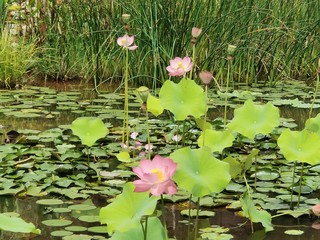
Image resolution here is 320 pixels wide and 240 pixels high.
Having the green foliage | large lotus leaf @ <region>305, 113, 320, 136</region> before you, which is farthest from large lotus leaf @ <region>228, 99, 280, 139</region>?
the green foliage

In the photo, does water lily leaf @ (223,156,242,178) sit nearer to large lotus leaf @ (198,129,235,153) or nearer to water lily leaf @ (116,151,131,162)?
large lotus leaf @ (198,129,235,153)

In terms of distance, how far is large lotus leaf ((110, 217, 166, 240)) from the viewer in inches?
71.1

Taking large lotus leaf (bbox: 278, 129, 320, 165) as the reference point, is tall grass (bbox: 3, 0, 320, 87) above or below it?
above

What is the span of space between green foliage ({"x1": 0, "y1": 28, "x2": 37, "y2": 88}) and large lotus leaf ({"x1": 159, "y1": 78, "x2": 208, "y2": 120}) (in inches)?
115

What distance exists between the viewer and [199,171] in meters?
1.98

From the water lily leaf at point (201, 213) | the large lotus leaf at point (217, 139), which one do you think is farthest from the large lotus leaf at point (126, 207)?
the large lotus leaf at point (217, 139)

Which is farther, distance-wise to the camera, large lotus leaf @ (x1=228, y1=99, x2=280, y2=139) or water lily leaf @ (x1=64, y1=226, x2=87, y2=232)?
large lotus leaf @ (x1=228, y1=99, x2=280, y2=139)

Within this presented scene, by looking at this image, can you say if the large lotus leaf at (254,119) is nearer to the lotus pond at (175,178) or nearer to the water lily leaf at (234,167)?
the lotus pond at (175,178)

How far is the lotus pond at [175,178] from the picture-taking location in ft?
7.29

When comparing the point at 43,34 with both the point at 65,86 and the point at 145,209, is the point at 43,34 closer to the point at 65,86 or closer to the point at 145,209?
the point at 65,86

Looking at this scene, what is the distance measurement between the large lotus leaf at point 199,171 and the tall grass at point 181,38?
2830 millimetres

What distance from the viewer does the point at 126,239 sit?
1.82m

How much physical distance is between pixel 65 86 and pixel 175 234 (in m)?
3.41

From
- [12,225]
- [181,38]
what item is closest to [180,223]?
[12,225]
